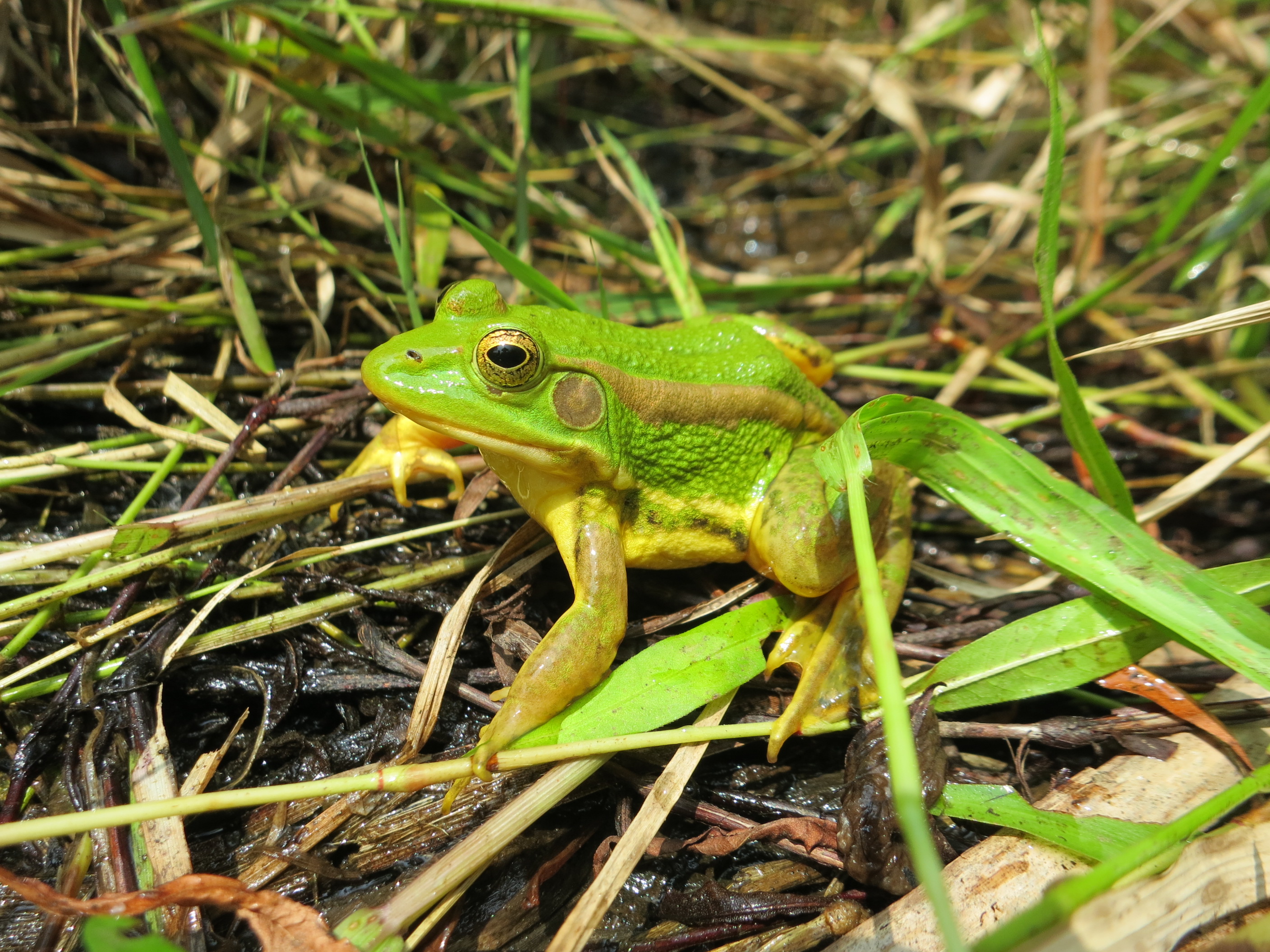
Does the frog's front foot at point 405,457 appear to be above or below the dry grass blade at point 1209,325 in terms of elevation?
above

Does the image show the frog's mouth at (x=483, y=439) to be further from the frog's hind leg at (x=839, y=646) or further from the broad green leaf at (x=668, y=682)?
the frog's hind leg at (x=839, y=646)

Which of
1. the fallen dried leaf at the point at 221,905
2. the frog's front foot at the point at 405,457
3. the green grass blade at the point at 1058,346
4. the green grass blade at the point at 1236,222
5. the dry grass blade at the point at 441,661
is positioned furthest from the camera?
the green grass blade at the point at 1236,222

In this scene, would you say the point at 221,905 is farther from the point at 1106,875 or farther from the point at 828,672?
the point at 1106,875

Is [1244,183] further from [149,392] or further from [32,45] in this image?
[32,45]

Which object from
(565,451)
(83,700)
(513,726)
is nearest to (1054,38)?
(565,451)

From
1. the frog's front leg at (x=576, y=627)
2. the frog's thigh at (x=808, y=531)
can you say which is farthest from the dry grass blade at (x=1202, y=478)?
the frog's front leg at (x=576, y=627)

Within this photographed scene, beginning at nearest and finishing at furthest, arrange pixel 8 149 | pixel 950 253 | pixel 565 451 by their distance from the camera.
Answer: pixel 565 451 → pixel 8 149 → pixel 950 253

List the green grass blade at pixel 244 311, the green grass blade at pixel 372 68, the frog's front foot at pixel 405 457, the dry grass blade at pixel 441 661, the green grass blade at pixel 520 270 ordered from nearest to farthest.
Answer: the dry grass blade at pixel 441 661, the green grass blade at pixel 520 270, the frog's front foot at pixel 405 457, the green grass blade at pixel 244 311, the green grass blade at pixel 372 68
